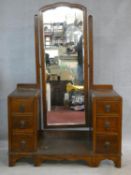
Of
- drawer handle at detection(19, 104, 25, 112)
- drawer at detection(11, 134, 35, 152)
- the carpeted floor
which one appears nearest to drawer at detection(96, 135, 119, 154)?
the carpeted floor

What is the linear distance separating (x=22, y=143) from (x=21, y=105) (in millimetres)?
359

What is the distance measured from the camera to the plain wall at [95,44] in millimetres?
3064

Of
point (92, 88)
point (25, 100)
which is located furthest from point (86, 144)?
point (25, 100)

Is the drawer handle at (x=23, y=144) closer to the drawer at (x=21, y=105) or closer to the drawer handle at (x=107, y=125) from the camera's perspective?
the drawer at (x=21, y=105)

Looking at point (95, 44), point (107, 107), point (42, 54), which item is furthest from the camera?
point (95, 44)

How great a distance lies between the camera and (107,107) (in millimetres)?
2617

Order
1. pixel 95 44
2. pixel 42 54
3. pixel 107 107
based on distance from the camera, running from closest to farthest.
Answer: pixel 107 107, pixel 42 54, pixel 95 44

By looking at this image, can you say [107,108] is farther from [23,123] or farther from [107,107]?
[23,123]

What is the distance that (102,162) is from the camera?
2.85m

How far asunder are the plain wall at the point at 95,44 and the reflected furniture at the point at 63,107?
0.62ft

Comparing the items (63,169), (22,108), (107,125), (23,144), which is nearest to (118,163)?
(107,125)

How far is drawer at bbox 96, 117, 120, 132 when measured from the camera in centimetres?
264

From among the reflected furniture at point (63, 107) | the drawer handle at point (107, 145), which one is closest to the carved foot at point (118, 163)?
the reflected furniture at point (63, 107)

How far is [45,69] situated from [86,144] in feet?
2.78
